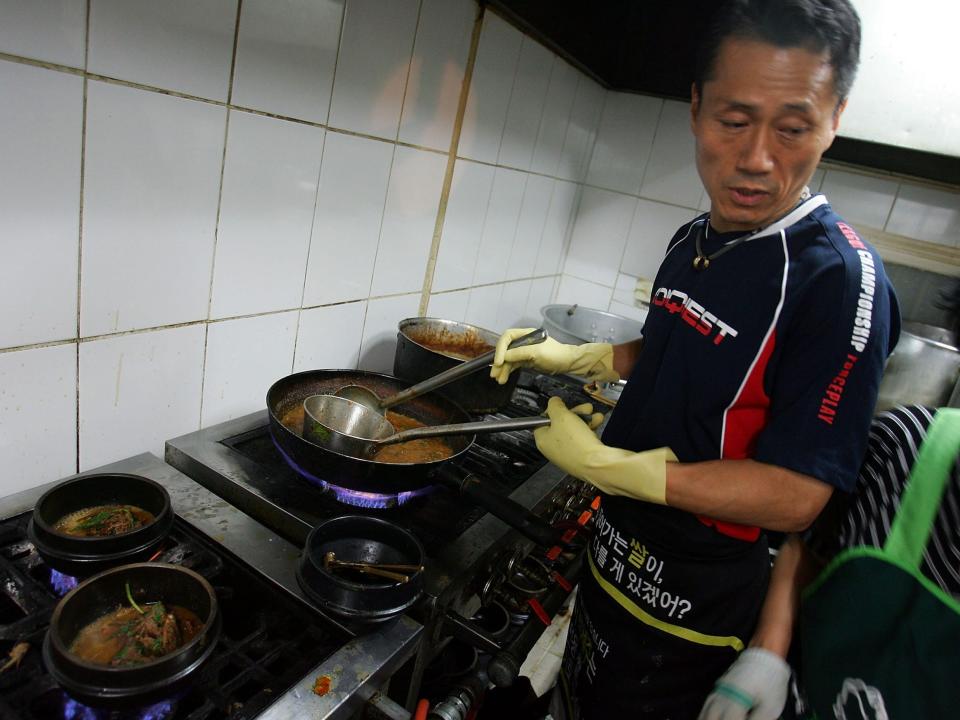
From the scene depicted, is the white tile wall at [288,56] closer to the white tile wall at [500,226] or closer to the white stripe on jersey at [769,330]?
the white tile wall at [500,226]

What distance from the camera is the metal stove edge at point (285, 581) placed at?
690 millimetres

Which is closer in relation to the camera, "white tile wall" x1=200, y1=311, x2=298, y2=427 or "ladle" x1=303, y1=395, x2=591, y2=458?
"ladle" x1=303, y1=395, x2=591, y2=458

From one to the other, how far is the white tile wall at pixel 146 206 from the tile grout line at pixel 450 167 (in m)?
0.71

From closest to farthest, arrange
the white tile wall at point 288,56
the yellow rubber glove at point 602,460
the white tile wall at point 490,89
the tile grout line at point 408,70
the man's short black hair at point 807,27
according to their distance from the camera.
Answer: the man's short black hair at point 807,27
the yellow rubber glove at point 602,460
the white tile wall at point 288,56
the tile grout line at point 408,70
the white tile wall at point 490,89

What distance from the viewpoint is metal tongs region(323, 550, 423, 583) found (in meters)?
0.85

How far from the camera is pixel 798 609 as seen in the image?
0.97 meters

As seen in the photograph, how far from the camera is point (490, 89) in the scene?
1666 mm

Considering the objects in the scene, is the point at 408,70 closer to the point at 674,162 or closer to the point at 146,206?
the point at 146,206

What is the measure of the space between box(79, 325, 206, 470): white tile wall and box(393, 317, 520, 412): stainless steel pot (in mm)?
464

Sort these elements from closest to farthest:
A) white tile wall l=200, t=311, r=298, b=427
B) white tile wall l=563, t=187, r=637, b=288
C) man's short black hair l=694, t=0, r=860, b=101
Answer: man's short black hair l=694, t=0, r=860, b=101 → white tile wall l=200, t=311, r=298, b=427 → white tile wall l=563, t=187, r=637, b=288

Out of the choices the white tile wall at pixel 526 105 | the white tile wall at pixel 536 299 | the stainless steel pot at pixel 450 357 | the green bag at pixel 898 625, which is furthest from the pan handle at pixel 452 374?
the white tile wall at pixel 536 299

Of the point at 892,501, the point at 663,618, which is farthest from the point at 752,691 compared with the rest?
the point at 892,501

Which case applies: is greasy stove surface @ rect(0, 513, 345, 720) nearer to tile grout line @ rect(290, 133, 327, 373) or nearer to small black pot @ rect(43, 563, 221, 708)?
small black pot @ rect(43, 563, 221, 708)

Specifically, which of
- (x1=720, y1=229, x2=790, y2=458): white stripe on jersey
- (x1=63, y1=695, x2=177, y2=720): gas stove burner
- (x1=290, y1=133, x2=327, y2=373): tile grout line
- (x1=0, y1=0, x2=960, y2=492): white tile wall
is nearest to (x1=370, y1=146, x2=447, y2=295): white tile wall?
(x1=0, y1=0, x2=960, y2=492): white tile wall
